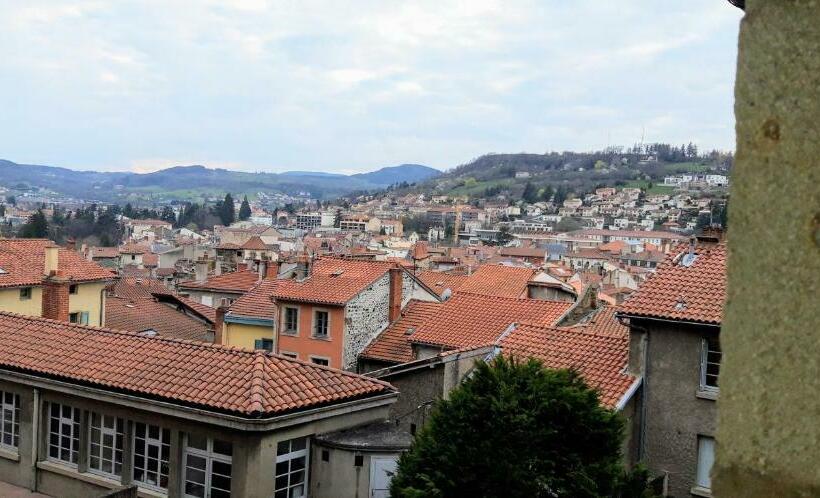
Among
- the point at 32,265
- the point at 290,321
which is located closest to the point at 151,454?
the point at 290,321

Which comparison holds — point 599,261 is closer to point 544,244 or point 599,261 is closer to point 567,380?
point 544,244

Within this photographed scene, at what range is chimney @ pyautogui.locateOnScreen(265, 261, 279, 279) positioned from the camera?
45531mm

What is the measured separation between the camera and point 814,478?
75.8 inches

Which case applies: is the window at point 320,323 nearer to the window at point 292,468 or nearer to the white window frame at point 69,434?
the white window frame at point 69,434

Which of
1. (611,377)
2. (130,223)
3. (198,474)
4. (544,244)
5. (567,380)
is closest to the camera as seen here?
(567,380)

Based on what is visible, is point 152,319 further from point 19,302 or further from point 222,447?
point 222,447

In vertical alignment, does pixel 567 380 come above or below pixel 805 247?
below

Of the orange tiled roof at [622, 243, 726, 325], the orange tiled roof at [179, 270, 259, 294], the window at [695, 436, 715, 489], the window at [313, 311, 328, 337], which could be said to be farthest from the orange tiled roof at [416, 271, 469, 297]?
the window at [695, 436, 715, 489]

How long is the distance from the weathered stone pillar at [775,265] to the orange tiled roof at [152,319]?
39.2m

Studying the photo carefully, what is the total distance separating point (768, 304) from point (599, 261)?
118 metres

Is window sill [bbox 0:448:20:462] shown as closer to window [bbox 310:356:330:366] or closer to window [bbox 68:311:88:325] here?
window [bbox 310:356:330:366]

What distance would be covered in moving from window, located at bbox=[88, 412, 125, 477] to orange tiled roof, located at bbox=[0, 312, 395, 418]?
84 cm

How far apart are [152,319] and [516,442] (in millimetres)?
33451

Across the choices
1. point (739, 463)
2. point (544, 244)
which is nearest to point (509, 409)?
point (739, 463)
